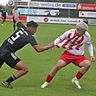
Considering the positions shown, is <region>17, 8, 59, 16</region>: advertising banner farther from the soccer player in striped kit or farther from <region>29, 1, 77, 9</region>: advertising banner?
the soccer player in striped kit

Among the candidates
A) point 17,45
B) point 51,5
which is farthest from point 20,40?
point 51,5

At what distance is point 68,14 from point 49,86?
4795 cm

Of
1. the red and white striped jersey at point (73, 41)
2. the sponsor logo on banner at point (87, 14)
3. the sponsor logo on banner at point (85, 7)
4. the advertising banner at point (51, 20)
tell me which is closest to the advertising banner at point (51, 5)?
the sponsor logo on banner at point (85, 7)

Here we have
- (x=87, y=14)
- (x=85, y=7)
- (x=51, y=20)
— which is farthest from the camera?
(x=85, y=7)

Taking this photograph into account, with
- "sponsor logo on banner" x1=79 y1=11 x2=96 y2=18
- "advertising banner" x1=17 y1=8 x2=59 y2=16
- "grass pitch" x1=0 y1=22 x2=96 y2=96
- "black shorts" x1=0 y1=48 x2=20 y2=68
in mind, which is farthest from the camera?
"sponsor logo on banner" x1=79 y1=11 x2=96 y2=18

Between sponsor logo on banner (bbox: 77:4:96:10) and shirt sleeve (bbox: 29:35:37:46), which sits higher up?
shirt sleeve (bbox: 29:35:37:46)

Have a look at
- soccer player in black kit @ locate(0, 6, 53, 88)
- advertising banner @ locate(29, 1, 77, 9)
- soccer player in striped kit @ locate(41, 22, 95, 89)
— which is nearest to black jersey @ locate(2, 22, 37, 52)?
soccer player in black kit @ locate(0, 6, 53, 88)

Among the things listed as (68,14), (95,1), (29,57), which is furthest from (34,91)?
(95,1)

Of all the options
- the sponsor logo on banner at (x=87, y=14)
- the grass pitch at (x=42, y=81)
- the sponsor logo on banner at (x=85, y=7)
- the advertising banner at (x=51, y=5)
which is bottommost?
the sponsor logo on banner at (x=87, y=14)

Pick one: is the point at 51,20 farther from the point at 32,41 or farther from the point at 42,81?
the point at 32,41

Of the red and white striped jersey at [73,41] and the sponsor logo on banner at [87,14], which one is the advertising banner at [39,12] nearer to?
the sponsor logo on banner at [87,14]

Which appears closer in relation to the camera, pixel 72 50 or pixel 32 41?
pixel 32 41

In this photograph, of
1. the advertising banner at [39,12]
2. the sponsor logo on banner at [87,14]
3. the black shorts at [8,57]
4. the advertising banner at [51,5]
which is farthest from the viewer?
the advertising banner at [51,5]

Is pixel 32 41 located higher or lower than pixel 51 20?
higher
